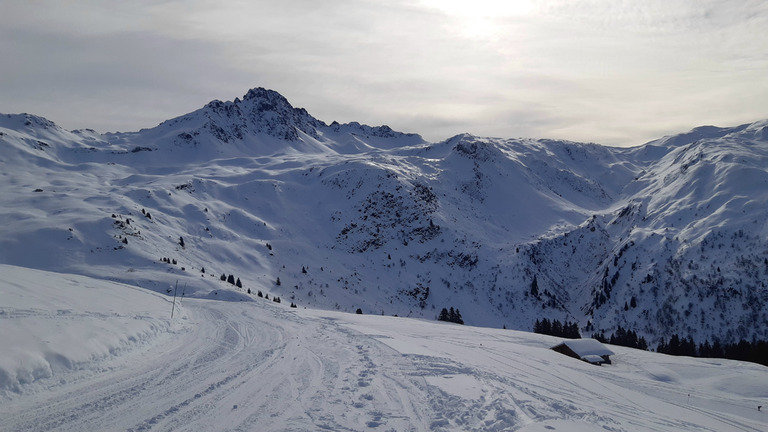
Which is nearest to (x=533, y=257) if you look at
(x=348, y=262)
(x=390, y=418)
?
(x=348, y=262)

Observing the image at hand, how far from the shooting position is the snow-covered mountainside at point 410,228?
67375 mm

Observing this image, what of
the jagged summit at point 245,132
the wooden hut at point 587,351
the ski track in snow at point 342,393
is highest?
the jagged summit at point 245,132

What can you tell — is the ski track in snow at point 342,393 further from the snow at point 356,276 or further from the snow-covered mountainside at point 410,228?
the snow-covered mountainside at point 410,228

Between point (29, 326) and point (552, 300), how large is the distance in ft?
286

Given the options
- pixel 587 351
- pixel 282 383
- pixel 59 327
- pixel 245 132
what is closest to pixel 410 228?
pixel 587 351

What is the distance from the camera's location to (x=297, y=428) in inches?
372

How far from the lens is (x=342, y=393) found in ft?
40.6

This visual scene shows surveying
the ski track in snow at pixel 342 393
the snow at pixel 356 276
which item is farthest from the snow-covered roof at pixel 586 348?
the ski track in snow at pixel 342 393

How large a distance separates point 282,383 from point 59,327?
768cm

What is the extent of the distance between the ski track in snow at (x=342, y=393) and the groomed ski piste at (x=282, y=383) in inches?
2.3

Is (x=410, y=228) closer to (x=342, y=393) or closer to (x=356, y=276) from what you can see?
(x=356, y=276)

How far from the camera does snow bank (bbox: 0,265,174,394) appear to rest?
38.0 feet

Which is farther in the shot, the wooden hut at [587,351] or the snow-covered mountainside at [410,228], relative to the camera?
the snow-covered mountainside at [410,228]

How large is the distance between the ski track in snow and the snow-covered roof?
33.5 feet
